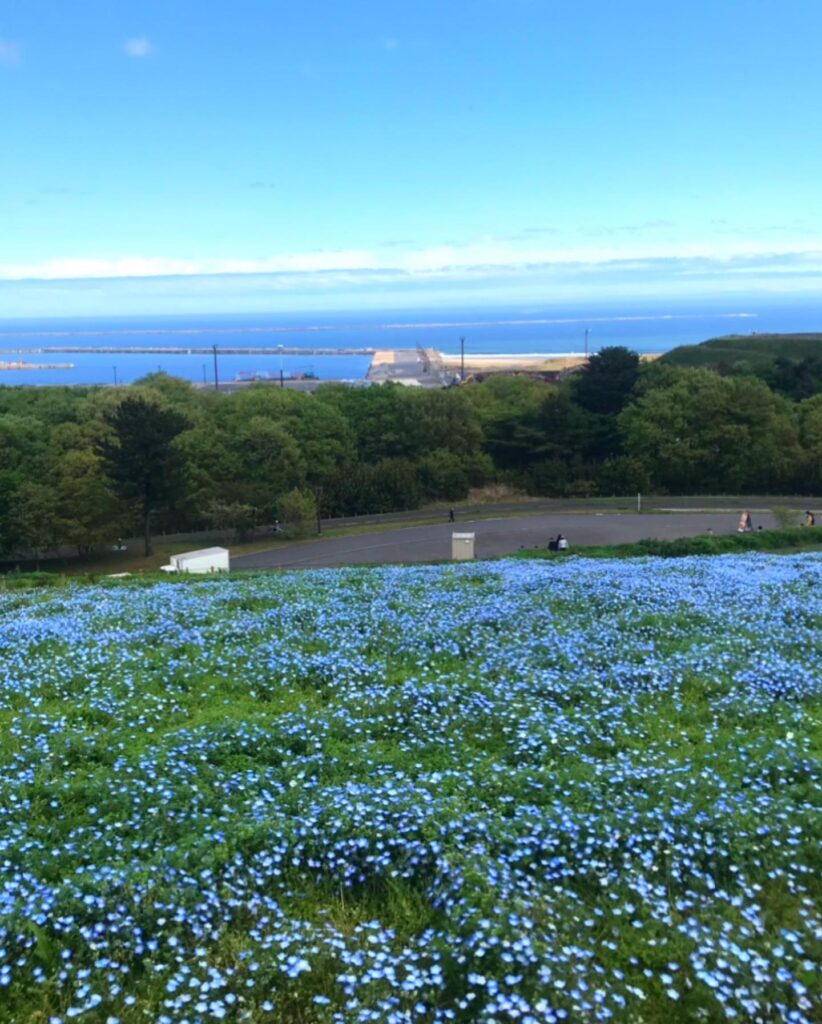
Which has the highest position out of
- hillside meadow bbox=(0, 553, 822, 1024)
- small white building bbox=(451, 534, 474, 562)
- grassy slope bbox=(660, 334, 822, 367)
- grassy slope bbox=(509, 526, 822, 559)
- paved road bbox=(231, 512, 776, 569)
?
grassy slope bbox=(660, 334, 822, 367)

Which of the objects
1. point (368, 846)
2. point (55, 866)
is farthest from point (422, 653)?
point (55, 866)

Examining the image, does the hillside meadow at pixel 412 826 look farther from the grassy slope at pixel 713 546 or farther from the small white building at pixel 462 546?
the small white building at pixel 462 546

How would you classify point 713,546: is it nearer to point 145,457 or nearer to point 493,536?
point 493,536

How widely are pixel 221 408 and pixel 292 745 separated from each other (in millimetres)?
46581

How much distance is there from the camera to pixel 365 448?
53.0 meters

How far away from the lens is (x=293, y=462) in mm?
45906

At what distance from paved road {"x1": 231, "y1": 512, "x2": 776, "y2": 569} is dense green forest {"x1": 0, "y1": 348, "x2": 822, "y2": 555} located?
510cm

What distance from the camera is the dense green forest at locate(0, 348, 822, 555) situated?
3988cm

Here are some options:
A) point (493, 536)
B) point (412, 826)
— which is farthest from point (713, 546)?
point (412, 826)

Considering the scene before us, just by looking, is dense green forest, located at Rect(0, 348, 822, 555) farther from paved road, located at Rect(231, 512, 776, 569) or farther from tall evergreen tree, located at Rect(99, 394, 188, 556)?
paved road, located at Rect(231, 512, 776, 569)

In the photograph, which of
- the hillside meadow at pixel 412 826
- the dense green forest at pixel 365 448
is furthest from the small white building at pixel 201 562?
the hillside meadow at pixel 412 826

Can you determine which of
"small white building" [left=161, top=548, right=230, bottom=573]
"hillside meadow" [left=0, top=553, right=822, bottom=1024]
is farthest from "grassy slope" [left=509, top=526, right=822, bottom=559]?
"hillside meadow" [left=0, top=553, right=822, bottom=1024]

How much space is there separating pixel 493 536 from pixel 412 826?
98.6 feet

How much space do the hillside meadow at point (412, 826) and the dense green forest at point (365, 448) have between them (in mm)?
31628
